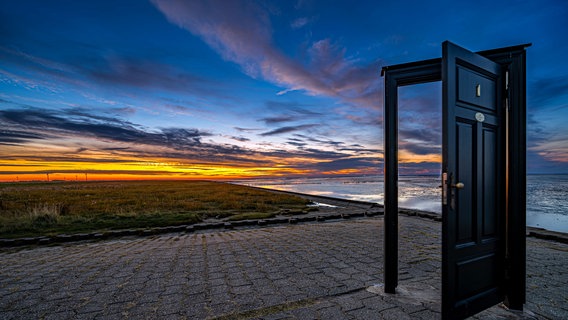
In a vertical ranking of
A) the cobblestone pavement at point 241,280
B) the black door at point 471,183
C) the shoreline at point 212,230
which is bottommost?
the shoreline at point 212,230

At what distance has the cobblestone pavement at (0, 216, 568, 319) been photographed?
2.90 m

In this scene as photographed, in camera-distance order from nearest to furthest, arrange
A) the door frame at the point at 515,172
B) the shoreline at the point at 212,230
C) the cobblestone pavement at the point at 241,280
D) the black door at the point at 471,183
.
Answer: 1. the black door at the point at 471,183
2. the cobblestone pavement at the point at 241,280
3. the door frame at the point at 515,172
4. the shoreline at the point at 212,230

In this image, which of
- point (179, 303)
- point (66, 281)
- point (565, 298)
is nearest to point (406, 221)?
point (565, 298)

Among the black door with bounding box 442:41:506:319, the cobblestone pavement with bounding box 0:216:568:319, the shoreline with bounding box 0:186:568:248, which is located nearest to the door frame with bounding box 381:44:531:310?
the black door with bounding box 442:41:506:319

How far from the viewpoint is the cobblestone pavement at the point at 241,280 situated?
114 inches

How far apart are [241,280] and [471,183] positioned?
3.25 m

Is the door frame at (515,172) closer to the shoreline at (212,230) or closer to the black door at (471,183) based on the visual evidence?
the black door at (471,183)

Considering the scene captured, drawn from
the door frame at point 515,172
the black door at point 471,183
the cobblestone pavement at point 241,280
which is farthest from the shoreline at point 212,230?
the black door at point 471,183

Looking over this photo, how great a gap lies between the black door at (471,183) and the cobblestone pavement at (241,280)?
395mm

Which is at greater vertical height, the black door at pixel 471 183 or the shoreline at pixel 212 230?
the black door at pixel 471 183

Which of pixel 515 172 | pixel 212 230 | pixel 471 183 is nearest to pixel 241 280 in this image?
pixel 471 183

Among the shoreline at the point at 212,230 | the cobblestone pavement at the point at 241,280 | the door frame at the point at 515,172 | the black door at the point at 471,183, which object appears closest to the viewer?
the black door at the point at 471,183

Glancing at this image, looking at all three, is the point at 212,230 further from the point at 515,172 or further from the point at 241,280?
the point at 515,172

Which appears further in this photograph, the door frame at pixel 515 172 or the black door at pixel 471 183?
the door frame at pixel 515 172
